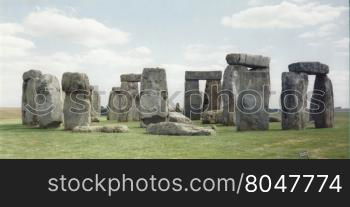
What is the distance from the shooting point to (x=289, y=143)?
30.9ft

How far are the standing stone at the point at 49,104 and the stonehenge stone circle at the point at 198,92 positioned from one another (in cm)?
1067

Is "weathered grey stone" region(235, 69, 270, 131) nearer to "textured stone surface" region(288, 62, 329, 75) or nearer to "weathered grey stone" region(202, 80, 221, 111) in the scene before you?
"textured stone surface" region(288, 62, 329, 75)

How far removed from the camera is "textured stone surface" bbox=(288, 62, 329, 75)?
1361cm

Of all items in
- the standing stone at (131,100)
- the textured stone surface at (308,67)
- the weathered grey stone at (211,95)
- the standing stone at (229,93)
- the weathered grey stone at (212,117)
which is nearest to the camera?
the textured stone surface at (308,67)

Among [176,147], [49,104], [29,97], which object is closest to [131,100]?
[29,97]

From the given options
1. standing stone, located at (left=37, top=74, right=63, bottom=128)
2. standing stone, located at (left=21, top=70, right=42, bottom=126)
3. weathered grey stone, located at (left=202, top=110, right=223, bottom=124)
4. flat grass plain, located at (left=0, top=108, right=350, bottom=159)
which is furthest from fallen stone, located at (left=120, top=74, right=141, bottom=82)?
flat grass plain, located at (left=0, top=108, right=350, bottom=159)

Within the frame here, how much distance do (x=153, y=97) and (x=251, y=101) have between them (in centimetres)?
360

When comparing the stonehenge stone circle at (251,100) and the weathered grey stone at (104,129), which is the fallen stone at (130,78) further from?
the weathered grey stone at (104,129)

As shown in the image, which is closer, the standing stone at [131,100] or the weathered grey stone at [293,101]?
the weathered grey stone at [293,101]

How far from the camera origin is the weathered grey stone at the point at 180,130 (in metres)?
11.2

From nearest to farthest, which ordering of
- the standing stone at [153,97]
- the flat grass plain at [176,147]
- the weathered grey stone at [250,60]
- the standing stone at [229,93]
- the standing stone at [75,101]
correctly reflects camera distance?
1. the flat grass plain at [176,147]
2. the standing stone at [75,101]
3. the weathered grey stone at [250,60]
4. the standing stone at [153,97]
5. the standing stone at [229,93]

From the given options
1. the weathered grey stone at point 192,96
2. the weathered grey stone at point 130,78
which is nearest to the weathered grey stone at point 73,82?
the weathered grey stone at point 130,78

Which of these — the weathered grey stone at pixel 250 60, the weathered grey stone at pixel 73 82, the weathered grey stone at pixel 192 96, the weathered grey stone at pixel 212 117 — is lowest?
the weathered grey stone at pixel 212 117

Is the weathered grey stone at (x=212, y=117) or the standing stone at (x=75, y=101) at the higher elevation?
the standing stone at (x=75, y=101)
